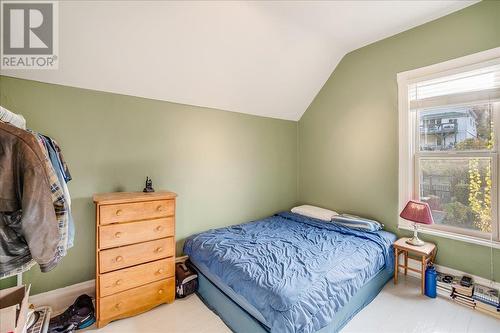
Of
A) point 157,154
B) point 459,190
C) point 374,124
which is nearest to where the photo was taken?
point 459,190

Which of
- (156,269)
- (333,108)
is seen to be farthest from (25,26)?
(333,108)

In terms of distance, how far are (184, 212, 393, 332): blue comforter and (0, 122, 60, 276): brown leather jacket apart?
3.91ft

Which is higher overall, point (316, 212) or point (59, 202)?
point (59, 202)

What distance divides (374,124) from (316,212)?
1.36 m

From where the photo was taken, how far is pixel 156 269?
202 centimetres

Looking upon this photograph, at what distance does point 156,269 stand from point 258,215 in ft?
5.56

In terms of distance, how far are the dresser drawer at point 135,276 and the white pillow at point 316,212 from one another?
6.23ft

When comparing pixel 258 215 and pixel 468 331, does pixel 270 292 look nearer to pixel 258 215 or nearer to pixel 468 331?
pixel 468 331

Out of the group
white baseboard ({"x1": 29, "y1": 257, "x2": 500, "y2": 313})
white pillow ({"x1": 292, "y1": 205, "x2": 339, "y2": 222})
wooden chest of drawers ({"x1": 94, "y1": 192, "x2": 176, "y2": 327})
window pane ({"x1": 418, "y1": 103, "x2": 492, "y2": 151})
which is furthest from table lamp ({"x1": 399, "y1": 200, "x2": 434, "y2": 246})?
wooden chest of drawers ({"x1": 94, "y1": 192, "x2": 176, "y2": 327})

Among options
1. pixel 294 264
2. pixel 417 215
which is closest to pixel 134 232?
pixel 294 264

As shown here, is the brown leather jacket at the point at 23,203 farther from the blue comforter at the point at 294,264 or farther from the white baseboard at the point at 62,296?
the white baseboard at the point at 62,296

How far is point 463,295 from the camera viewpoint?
2018 millimetres

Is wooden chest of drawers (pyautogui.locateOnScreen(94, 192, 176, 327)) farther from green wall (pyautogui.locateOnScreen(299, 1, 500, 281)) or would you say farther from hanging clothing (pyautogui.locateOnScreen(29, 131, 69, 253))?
green wall (pyautogui.locateOnScreen(299, 1, 500, 281))

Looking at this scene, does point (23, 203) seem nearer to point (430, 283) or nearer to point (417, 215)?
point (417, 215)
